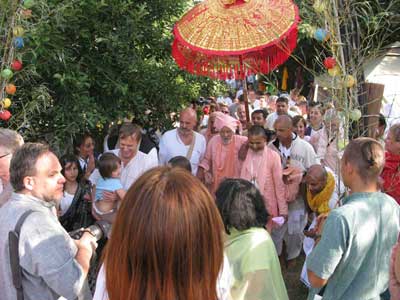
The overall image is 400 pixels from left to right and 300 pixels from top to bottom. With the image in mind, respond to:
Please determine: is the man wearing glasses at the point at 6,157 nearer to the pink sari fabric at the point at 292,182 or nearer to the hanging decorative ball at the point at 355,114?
the hanging decorative ball at the point at 355,114

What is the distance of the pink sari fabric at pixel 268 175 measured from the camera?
182 inches

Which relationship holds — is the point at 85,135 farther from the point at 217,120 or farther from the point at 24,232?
the point at 24,232

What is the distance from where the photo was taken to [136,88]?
540cm

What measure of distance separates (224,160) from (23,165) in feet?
9.40

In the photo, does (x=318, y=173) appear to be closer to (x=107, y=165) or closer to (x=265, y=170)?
(x=265, y=170)

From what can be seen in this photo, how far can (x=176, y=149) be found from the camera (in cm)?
496

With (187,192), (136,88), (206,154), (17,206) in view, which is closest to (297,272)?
(206,154)

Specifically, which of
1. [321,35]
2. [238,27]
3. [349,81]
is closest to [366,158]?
[349,81]

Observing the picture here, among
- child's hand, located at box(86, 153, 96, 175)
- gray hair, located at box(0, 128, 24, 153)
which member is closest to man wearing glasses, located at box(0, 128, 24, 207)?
gray hair, located at box(0, 128, 24, 153)

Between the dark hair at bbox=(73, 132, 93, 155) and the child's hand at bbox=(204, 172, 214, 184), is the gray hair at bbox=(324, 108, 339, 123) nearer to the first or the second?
the child's hand at bbox=(204, 172, 214, 184)

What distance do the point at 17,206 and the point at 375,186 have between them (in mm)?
1726

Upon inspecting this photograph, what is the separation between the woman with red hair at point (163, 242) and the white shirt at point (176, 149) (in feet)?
12.0

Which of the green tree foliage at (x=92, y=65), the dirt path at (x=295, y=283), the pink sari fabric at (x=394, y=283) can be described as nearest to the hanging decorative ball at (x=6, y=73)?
the green tree foliage at (x=92, y=65)

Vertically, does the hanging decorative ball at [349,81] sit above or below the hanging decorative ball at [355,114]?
above
